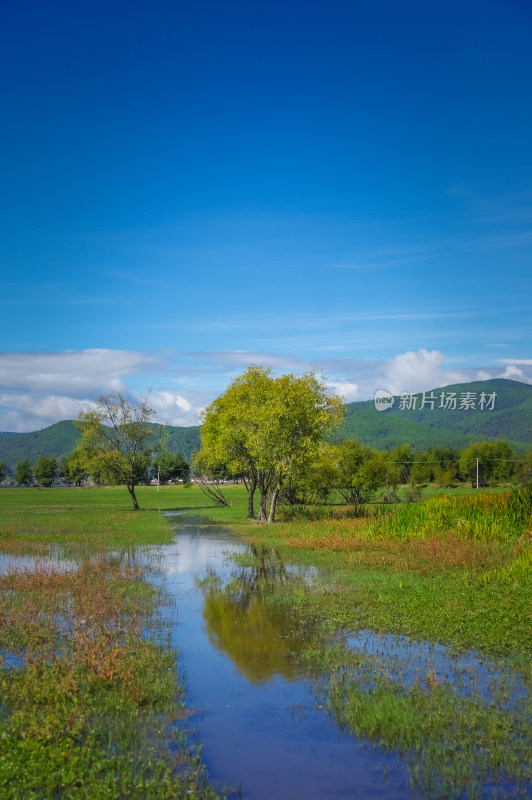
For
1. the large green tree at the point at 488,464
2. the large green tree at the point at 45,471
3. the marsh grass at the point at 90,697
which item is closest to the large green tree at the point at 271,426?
the marsh grass at the point at 90,697

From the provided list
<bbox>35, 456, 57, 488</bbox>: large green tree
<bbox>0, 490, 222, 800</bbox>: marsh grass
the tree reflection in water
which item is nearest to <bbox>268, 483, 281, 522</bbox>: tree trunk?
the tree reflection in water

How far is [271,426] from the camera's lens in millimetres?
41875

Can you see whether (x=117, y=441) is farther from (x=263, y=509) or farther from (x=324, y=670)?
(x=324, y=670)

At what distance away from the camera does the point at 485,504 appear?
3108 centimetres

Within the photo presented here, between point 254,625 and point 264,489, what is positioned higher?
point 264,489

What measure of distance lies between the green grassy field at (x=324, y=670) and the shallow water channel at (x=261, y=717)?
0.36m

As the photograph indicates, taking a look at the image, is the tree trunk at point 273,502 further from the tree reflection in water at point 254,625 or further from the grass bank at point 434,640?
the tree reflection in water at point 254,625

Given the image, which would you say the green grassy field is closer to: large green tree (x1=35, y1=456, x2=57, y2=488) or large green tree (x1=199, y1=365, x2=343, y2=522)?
large green tree (x1=199, y1=365, x2=343, y2=522)

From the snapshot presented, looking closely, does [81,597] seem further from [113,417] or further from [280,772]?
[113,417]

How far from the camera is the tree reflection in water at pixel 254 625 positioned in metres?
12.9

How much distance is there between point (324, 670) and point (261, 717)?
225 centimetres

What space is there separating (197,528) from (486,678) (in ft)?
104

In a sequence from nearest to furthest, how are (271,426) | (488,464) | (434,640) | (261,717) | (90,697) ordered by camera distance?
(261,717)
(90,697)
(434,640)
(271,426)
(488,464)

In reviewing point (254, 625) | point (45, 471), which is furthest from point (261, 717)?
point (45, 471)
